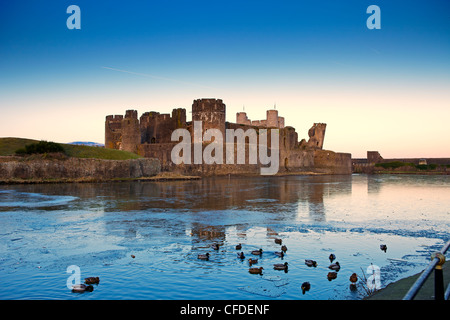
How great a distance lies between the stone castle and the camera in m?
41.0

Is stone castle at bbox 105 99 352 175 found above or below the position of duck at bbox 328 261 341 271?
above

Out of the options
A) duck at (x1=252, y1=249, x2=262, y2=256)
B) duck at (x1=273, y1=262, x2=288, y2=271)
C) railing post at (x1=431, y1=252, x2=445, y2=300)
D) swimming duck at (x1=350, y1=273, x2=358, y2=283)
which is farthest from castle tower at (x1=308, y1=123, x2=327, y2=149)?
railing post at (x1=431, y1=252, x2=445, y2=300)

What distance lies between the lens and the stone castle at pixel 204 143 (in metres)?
41.0

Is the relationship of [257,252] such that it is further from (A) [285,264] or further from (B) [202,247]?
(B) [202,247]

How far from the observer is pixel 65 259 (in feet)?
23.7

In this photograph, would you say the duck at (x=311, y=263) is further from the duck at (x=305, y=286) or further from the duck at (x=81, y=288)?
the duck at (x=81, y=288)

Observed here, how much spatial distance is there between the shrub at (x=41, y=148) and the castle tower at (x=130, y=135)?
11.0 m

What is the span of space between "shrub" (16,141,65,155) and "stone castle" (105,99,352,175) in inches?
436

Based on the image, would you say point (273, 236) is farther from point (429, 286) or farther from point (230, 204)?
point (230, 204)

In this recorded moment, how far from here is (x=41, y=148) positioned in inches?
1183

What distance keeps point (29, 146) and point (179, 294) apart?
27693 millimetres

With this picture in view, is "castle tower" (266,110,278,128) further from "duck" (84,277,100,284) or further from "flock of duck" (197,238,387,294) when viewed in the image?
"duck" (84,277,100,284)

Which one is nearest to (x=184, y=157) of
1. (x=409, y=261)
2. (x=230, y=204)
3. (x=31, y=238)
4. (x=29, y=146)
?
(x=29, y=146)

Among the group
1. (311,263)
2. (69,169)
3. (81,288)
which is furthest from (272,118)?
(81,288)
